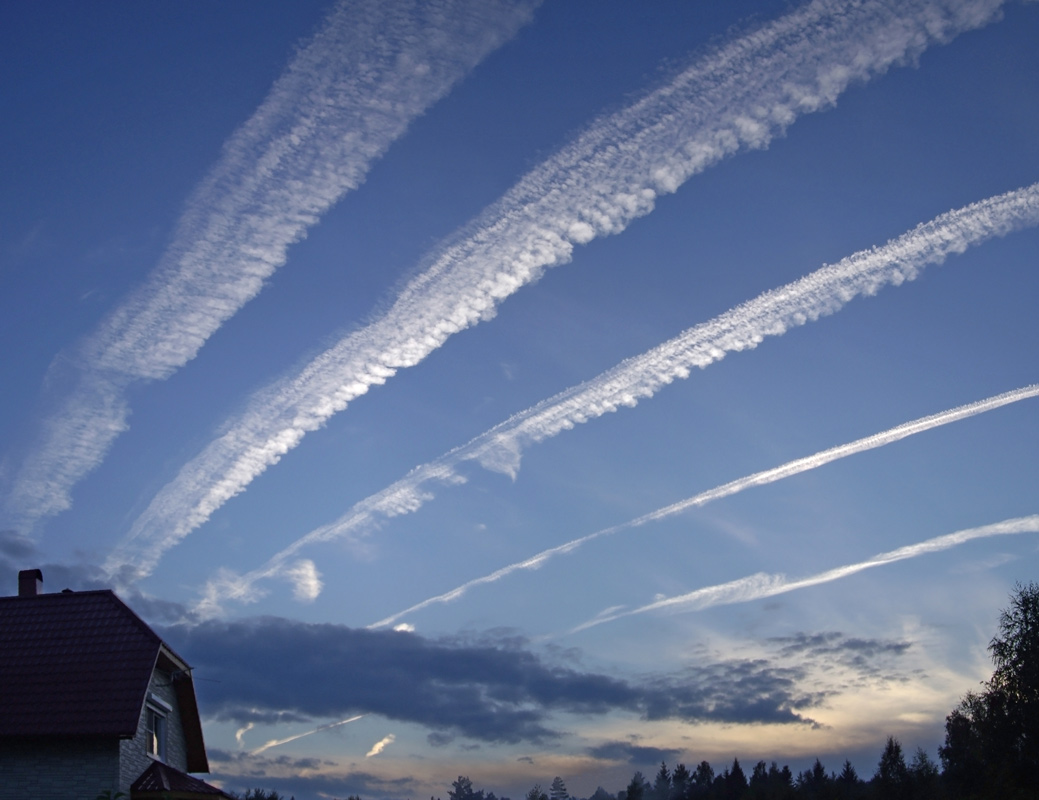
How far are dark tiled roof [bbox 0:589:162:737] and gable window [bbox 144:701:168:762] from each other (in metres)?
2.07

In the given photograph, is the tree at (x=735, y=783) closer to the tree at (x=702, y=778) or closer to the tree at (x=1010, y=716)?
the tree at (x=702, y=778)

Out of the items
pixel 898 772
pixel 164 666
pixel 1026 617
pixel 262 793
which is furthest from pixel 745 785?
pixel 164 666

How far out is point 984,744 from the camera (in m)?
47.4

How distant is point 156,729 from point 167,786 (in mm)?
3433

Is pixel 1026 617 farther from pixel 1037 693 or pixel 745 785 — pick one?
pixel 745 785

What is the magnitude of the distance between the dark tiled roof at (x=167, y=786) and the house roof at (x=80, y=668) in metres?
1.86

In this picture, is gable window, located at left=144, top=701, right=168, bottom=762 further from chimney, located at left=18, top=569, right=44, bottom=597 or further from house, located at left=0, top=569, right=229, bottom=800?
chimney, located at left=18, top=569, right=44, bottom=597

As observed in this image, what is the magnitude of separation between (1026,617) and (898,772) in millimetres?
63613

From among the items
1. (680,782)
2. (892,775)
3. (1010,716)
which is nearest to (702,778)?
(680,782)

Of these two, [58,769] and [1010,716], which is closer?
[58,769]

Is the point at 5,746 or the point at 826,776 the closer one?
the point at 5,746

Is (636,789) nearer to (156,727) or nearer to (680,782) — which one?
(680,782)

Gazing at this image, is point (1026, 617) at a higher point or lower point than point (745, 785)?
higher

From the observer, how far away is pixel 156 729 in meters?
26.9
